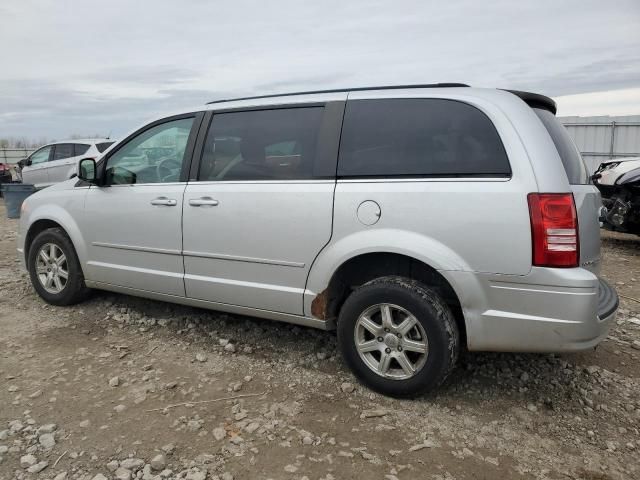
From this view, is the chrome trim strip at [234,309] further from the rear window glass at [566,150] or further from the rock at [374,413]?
the rear window glass at [566,150]

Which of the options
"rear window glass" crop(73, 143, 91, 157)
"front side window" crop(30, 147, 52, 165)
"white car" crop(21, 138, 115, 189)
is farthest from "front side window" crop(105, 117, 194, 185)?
"front side window" crop(30, 147, 52, 165)

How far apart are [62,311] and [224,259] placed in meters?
1.98

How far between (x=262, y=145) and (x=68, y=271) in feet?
7.50

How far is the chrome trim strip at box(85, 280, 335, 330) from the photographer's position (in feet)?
11.1

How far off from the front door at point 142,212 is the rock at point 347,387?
1.45m

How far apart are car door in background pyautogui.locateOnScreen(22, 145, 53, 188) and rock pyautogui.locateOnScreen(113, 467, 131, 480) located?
40.8 ft

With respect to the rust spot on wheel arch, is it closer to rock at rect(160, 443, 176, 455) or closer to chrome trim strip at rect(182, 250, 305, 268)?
chrome trim strip at rect(182, 250, 305, 268)

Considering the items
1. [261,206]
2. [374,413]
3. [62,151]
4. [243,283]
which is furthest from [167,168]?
[62,151]

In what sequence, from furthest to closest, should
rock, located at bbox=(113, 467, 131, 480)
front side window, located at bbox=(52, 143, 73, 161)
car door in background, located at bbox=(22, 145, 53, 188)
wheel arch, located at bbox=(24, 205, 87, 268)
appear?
car door in background, located at bbox=(22, 145, 53, 188) < front side window, located at bbox=(52, 143, 73, 161) < wheel arch, located at bbox=(24, 205, 87, 268) < rock, located at bbox=(113, 467, 131, 480)

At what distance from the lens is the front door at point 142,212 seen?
3.88 meters

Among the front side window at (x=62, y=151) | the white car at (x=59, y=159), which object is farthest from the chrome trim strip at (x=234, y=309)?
the front side window at (x=62, y=151)

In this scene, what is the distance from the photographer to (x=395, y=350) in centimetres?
303

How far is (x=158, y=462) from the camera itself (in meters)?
2.48

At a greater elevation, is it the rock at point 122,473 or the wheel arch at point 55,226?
the wheel arch at point 55,226
